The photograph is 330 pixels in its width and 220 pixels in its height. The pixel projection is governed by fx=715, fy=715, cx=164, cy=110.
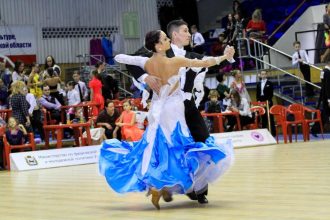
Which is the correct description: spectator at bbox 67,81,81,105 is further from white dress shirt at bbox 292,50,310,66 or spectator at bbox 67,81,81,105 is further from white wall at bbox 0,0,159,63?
white wall at bbox 0,0,159,63

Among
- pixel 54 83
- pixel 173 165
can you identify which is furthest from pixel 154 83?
pixel 54 83

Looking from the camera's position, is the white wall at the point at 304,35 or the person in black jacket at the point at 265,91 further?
the white wall at the point at 304,35

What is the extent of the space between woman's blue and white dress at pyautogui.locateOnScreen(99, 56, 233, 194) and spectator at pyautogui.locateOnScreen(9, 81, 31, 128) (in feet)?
22.0

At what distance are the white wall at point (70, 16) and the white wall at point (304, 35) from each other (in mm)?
4608

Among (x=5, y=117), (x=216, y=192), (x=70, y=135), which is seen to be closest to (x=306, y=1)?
(x=70, y=135)

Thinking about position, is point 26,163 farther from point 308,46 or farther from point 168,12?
point 168,12

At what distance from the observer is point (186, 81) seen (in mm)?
6078

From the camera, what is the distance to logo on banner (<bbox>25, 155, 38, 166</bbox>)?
38.5ft

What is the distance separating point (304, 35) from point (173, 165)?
15098 mm

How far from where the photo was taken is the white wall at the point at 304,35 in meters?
19.7

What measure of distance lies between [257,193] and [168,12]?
17389mm

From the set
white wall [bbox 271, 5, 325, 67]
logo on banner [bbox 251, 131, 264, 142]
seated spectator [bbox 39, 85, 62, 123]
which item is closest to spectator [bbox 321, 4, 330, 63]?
white wall [bbox 271, 5, 325, 67]

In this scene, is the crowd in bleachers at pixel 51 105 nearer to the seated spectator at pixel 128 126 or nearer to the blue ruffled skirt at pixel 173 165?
the seated spectator at pixel 128 126

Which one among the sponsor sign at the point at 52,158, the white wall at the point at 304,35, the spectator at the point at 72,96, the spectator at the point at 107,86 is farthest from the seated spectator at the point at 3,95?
the white wall at the point at 304,35
